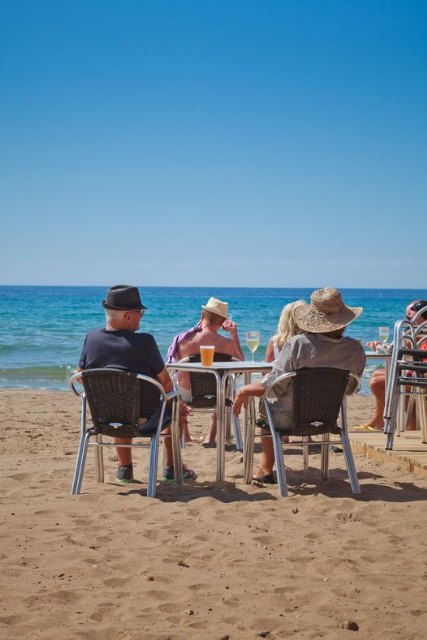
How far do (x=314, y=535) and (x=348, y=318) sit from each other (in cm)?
143

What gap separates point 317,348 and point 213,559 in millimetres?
1629

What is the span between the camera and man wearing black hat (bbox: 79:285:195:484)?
490 cm

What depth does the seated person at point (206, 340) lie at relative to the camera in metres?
6.74

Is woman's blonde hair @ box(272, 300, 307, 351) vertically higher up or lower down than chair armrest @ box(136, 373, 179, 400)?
higher up

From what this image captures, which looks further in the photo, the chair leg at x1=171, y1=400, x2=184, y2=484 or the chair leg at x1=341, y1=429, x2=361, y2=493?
the chair leg at x1=171, y1=400, x2=184, y2=484

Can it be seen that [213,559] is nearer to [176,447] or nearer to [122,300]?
[176,447]

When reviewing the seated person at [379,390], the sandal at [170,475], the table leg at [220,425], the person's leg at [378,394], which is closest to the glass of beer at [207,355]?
the table leg at [220,425]

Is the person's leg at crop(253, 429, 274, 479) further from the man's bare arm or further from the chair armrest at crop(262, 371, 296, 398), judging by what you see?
the man's bare arm

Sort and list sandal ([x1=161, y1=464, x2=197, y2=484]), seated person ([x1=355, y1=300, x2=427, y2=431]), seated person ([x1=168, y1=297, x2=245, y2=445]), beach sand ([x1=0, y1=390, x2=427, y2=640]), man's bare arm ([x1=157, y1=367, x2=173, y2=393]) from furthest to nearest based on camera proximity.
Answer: seated person ([x1=355, y1=300, x2=427, y2=431]), seated person ([x1=168, y1=297, x2=245, y2=445]), sandal ([x1=161, y1=464, x2=197, y2=484]), man's bare arm ([x1=157, y1=367, x2=173, y2=393]), beach sand ([x1=0, y1=390, x2=427, y2=640])

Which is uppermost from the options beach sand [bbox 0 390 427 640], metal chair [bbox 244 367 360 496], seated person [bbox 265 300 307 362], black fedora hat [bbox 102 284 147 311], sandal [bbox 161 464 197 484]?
black fedora hat [bbox 102 284 147 311]

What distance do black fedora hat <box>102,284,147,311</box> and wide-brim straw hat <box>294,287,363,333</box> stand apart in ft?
3.29

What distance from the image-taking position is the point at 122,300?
16.3 ft

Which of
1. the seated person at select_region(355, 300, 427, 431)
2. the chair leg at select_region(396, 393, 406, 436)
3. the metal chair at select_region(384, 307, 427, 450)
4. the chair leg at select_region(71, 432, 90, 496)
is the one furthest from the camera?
the seated person at select_region(355, 300, 427, 431)

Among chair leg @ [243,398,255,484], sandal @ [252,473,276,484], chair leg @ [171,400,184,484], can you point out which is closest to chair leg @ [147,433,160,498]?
chair leg @ [171,400,184,484]
